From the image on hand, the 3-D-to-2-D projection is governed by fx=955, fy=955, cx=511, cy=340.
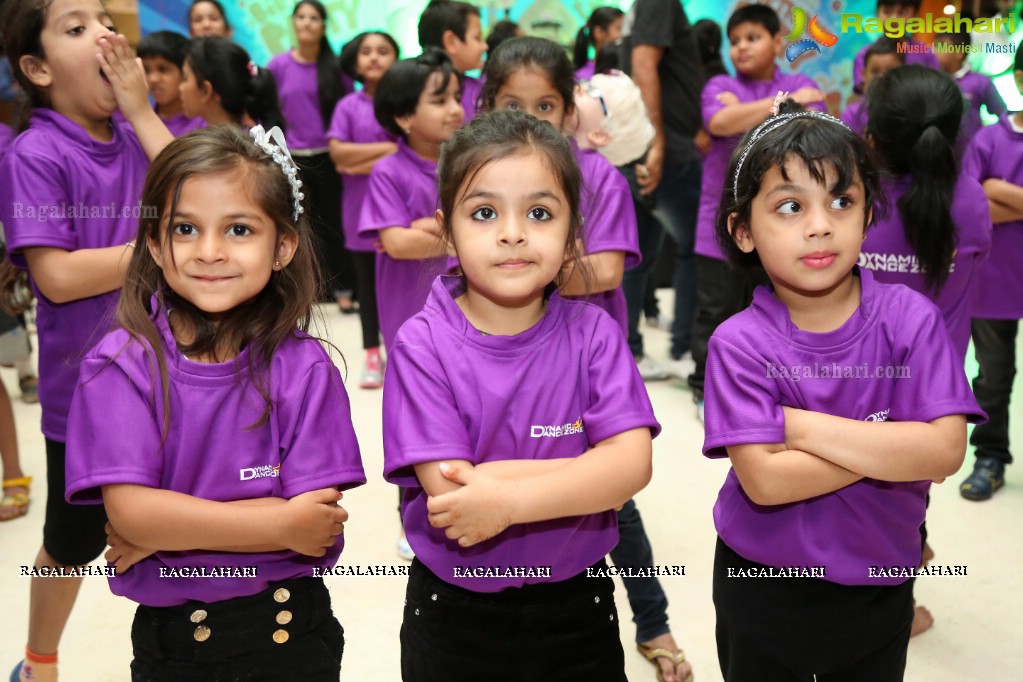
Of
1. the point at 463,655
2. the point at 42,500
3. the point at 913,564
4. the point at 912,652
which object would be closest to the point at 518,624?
the point at 463,655

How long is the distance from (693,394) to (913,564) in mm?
2375

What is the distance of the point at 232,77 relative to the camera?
335 centimetres

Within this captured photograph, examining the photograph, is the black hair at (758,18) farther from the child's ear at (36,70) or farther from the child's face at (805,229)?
the child's ear at (36,70)

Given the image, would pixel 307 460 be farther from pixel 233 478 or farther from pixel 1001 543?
pixel 1001 543

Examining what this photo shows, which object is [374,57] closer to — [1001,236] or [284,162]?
[1001,236]

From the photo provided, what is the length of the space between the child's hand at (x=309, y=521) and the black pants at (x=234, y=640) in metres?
0.11

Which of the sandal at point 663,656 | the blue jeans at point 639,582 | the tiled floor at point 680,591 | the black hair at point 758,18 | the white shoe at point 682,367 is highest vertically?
the black hair at point 758,18

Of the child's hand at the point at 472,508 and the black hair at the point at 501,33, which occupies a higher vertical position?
the black hair at the point at 501,33

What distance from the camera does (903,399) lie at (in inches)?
53.1

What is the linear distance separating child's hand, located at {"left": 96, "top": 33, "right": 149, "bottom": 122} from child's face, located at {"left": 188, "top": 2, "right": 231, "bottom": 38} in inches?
136

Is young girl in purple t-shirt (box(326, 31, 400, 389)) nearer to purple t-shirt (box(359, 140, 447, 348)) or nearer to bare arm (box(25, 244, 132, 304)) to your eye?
purple t-shirt (box(359, 140, 447, 348))

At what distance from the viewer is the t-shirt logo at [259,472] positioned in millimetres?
1307

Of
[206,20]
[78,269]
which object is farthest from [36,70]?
[206,20]

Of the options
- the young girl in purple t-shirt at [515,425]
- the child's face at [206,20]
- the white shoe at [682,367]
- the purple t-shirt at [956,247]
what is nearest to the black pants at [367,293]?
the white shoe at [682,367]
